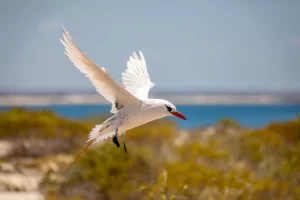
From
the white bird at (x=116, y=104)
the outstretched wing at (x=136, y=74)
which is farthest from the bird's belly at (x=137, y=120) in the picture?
the outstretched wing at (x=136, y=74)

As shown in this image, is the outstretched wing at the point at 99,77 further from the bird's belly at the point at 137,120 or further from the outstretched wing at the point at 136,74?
the outstretched wing at the point at 136,74

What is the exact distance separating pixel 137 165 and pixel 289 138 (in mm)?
3025

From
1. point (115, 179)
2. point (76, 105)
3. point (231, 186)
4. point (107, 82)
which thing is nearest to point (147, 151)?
point (115, 179)

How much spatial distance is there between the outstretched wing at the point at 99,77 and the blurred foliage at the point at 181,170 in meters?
1.29

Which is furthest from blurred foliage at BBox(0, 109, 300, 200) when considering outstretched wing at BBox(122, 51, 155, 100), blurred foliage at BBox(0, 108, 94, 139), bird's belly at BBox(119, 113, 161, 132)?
bird's belly at BBox(119, 113, 161, 132)

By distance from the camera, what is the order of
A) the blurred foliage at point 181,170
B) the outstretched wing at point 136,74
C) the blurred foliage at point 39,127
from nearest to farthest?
the outstretched wing at point 136,74 < the blurred foliage at point 181,170 < the blurred foliage at point 39,127

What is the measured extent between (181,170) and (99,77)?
2.45 meters

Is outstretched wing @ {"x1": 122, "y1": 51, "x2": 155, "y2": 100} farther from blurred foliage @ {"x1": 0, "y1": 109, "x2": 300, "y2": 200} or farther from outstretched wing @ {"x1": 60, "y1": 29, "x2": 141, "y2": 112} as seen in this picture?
blurred foliage @ {"x1": 0, "y1": 109, "x2": 300, "y2": 200}

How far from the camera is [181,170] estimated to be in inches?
183

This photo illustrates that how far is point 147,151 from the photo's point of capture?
18.4 ft

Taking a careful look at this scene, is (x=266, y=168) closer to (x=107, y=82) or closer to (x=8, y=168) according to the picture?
(x=8, y=168)

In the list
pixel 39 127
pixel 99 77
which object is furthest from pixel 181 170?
pixel 39 127

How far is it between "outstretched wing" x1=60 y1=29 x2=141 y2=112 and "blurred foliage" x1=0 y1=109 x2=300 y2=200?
1.29 meters

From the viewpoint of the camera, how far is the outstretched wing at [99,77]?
7.22ft
